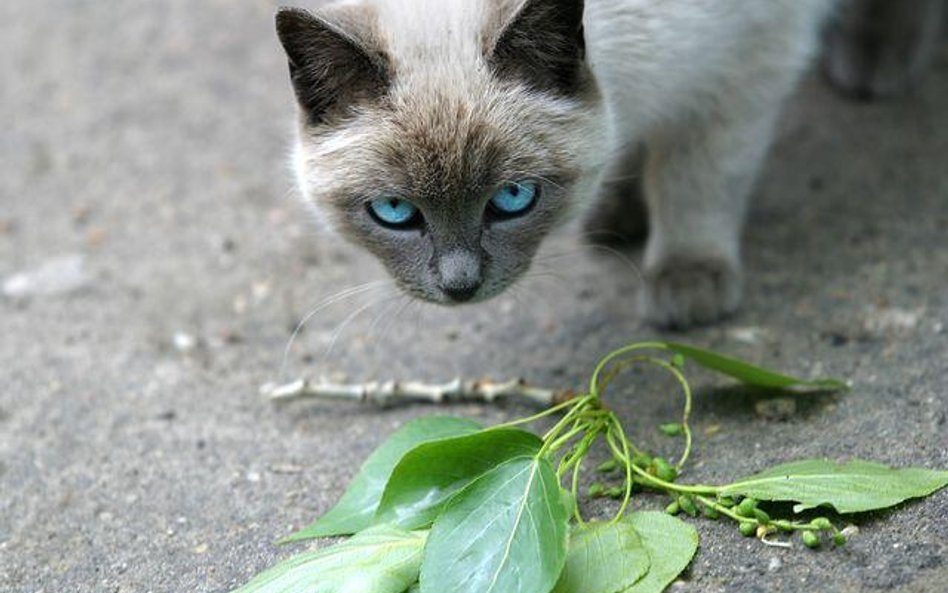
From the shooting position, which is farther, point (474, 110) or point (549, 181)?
point (549, 181)

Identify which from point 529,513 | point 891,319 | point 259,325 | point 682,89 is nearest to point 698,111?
point 682,89

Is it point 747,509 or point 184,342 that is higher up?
point 747,509

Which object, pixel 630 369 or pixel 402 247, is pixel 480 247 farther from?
pixel 630 369

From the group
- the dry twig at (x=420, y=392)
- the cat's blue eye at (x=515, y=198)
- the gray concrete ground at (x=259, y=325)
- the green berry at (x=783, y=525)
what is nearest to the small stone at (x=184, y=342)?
the gray concrete ground at (x=259, y=325)

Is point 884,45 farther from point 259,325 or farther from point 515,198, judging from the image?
point 259,325

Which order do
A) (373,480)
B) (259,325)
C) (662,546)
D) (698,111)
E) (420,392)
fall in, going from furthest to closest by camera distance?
1. (259,325)
2. (698,111)
3. (420,392)
4. (373,480)
5. (662,546)

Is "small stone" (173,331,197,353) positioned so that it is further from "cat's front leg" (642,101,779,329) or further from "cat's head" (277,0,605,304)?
"cat's front leg" (642,101,779,329)
